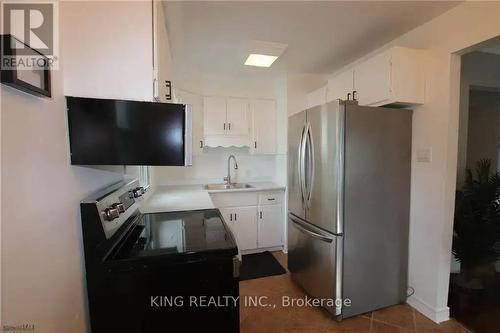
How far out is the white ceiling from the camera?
5.55 ft

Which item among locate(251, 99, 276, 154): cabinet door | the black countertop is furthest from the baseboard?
locate(251, 99, 276, 154): cabinet door

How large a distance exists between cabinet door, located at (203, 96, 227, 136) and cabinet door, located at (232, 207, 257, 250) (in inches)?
42.0

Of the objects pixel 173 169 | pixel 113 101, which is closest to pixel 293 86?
pixel 173 169

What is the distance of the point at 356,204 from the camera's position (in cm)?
185

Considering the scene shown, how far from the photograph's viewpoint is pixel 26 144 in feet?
2.29

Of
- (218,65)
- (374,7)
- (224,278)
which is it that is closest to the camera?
(224,278)

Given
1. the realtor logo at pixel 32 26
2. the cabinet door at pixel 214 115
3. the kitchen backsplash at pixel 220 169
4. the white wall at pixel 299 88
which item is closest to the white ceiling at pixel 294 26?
the white wall at pixel 299 88

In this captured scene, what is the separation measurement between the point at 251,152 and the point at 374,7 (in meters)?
2.06

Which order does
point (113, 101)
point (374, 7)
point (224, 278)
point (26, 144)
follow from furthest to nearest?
1. point (374, 7)
2. point (224, 278)
3. point (113, 101)
4. point (26, 144)

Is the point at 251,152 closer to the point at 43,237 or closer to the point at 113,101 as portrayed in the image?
the point at 113,101

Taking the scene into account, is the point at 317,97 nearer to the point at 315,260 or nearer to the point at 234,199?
the point at 234,199

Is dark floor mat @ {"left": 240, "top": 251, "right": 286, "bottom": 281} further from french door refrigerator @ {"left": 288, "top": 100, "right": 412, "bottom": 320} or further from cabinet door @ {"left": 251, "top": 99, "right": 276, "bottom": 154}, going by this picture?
cabinet door @ {"left": 251, "top": 99, "right": 276, "bottom": 154}

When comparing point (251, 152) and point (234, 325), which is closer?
point (234, 325)

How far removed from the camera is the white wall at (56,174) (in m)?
0.63
